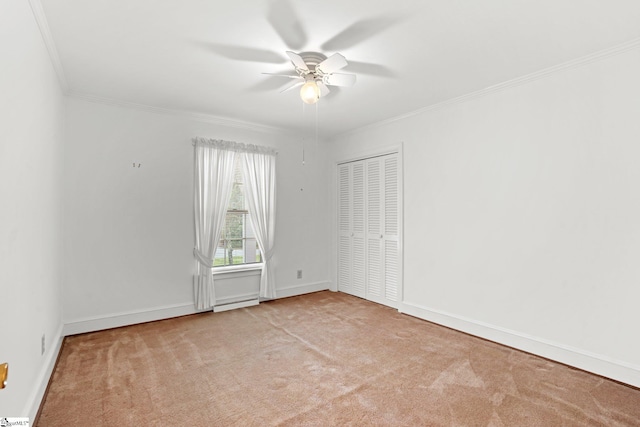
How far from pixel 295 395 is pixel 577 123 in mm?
3211

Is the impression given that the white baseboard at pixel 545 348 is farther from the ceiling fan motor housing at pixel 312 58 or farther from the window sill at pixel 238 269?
the ceiling fan motor housing at pixel 312 58

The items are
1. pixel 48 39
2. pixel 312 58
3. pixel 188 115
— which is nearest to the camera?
pixel 48 39

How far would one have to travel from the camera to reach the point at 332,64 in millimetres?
2477

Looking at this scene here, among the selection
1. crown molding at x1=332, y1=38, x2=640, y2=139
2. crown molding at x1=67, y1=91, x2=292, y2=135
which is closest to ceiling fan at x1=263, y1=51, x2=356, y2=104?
crown molding at x1=332, y1=38, x2=640, y2=139

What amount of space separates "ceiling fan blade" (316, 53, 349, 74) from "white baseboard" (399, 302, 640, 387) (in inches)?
115

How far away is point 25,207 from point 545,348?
164 inches

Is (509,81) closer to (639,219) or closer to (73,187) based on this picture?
(639,219)

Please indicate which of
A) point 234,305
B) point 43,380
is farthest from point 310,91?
point 234,305

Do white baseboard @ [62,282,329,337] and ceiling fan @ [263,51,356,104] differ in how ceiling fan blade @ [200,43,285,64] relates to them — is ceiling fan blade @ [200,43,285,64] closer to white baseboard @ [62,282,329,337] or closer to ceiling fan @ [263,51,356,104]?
ceiling fan @ [263,51,356,104]

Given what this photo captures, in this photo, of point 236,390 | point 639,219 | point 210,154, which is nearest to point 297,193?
point 210,154

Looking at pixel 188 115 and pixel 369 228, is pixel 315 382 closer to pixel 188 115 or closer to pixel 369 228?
pixel 369 228

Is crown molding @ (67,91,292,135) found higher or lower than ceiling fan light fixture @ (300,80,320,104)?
higher

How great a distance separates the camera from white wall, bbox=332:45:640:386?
2.56m

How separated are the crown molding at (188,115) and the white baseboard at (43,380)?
2.44 metres
